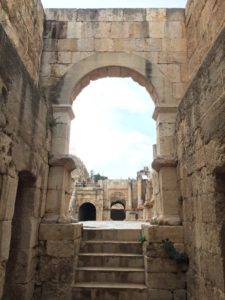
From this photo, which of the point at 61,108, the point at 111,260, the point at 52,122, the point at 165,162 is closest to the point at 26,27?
the point at 61,108

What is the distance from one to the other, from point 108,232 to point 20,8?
481cm

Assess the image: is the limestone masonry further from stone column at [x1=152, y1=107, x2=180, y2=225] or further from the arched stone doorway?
the arched stone doorway

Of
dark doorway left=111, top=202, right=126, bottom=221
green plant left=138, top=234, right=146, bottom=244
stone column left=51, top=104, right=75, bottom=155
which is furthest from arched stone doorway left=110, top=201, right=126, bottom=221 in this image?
stone column left=51, top=104, right=75, bottom=155

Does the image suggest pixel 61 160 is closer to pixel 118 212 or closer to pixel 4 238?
pixel 4 238

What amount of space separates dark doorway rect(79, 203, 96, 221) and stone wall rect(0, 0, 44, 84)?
19386 millimetres

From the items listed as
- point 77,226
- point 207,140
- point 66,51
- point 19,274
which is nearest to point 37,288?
point 19,274

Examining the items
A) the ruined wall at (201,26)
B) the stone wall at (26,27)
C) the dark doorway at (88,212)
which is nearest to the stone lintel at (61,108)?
the stone wall at (26,27)

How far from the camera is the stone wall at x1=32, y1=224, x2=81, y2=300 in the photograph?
15.1 feet

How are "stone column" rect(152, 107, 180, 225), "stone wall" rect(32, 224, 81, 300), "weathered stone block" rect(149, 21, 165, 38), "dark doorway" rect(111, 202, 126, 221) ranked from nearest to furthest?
1. "stone wall" rect(32, 224, 81, 300)
2. "stone column" rect(152, 107, 180, 225)
3. "weathered stone block" rect(149, 21, 165, 38)
4. "dark doorway" rect(111, 202, 126, 221)

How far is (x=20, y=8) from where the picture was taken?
501 cm

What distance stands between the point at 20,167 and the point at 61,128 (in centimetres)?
211

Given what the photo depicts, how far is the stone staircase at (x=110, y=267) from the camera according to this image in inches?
178

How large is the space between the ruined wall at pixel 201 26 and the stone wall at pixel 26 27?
343 cm

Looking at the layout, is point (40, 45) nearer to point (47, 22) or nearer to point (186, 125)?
point (47, 22)
